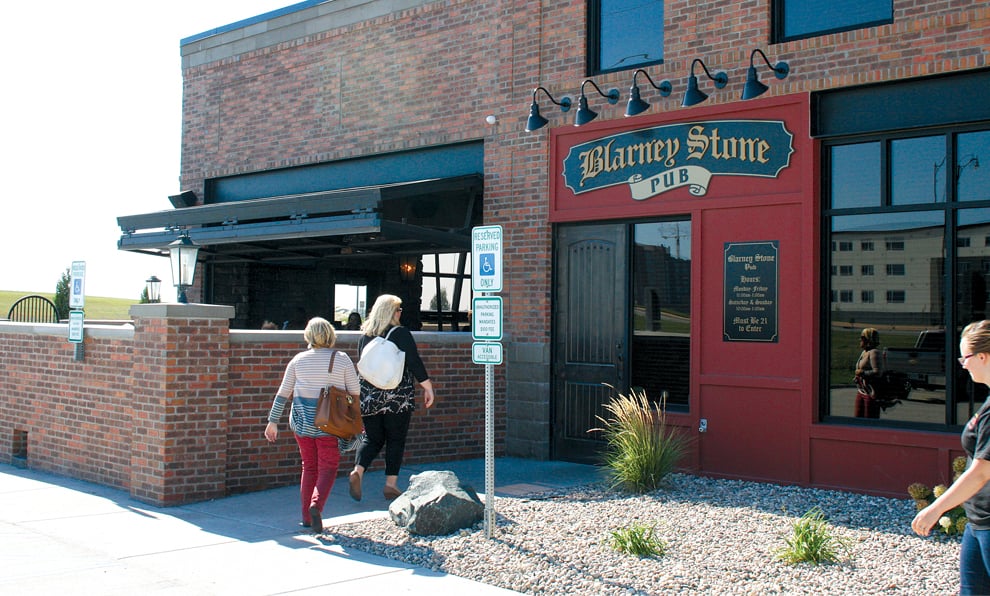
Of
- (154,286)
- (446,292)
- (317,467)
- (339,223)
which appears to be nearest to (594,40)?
(339,223)

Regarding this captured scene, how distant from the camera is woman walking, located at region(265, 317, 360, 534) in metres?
7.31

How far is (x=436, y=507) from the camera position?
23.0 feet

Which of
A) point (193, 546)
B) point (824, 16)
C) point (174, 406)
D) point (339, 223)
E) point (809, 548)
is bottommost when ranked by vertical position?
point (193, 546)

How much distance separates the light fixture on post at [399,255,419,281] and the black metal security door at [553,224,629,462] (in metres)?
3.82

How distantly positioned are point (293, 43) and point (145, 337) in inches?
281

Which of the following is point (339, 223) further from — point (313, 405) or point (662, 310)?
point (313, 405)

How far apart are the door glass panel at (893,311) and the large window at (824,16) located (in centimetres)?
189

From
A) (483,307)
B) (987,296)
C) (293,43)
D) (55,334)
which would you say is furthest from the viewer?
(293,43)

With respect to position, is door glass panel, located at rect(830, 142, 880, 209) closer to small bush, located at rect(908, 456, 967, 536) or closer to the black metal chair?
small bush, located at rect(908, 456, 967, 536)

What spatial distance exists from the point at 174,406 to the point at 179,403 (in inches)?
2.1

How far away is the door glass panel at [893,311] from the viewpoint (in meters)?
8.27

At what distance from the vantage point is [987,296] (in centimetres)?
799

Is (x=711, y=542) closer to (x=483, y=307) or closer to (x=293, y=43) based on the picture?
(x=483, y=307)

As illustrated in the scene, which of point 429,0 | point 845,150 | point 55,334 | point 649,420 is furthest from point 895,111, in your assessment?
point 55,334
